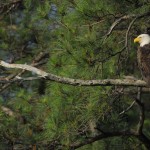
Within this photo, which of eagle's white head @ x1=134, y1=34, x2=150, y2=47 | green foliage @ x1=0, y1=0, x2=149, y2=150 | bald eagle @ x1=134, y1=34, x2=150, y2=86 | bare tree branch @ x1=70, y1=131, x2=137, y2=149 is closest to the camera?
green foliage @ x1=0, y1=0, x2=149, y2=150

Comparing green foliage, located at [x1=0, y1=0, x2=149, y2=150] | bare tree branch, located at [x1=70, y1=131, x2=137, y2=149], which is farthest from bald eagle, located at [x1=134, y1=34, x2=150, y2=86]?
bare tree branch, located at [x1=70, y1=131, x2=137, y2=149]

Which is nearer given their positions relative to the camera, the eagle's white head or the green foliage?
the green foliage

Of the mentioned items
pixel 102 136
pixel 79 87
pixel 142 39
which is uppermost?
pixel 142 39

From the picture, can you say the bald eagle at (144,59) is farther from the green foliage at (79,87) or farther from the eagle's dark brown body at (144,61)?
the green foliage at (79,87)

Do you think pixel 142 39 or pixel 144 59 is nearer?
pixel 144 59

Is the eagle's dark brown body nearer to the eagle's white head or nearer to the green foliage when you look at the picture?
the green foliage

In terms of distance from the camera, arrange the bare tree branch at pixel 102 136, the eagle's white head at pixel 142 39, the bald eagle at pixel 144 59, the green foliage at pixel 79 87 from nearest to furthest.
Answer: the green foliage at pixel 79 87
the bald eagle at pixel 144 59
the bare tree branch at pixel 102 136
the eagle's white head at pixel 142 39

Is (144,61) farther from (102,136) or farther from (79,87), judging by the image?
(102,136)

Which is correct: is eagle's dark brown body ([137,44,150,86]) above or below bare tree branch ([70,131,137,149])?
→ above

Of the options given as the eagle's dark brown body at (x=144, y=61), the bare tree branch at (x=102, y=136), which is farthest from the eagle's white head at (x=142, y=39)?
the bare tree branch at (x=102, y=136)

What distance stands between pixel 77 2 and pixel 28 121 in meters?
1.58

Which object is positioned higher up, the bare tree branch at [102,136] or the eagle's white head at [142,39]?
the eagle's white head at [142,39]

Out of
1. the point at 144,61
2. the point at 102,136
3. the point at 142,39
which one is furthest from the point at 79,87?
the point at 142,39

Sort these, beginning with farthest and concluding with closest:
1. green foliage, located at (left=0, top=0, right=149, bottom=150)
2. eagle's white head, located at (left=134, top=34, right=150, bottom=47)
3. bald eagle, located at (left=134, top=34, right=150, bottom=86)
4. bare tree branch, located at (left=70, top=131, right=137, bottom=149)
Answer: eagle's white head, located at (left=134, top=34, right=150, bottom=47) → bare tree branch, located at (left=70, top=131, right=137, bottom=149) → bald eagle, located at (left=134, top=34, right=150, bottom=86) → green foliage, located at (left=0, top=0, right=149, bottom=150)
